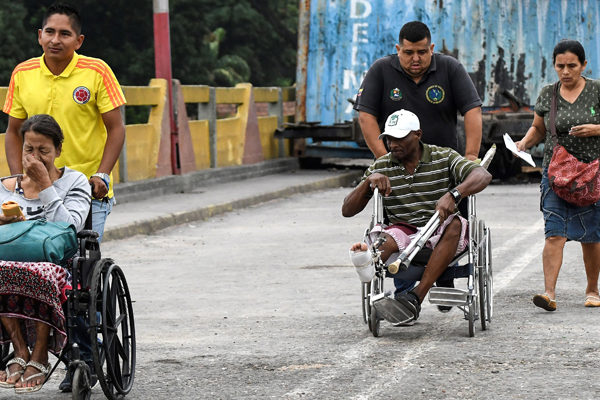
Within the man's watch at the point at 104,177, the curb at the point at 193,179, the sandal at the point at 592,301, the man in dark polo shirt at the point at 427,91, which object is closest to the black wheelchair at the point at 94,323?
the man's watch at the point at 104,177

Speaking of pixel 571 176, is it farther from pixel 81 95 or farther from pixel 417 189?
pixel 81 95

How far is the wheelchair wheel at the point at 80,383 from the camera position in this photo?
5.64 metres

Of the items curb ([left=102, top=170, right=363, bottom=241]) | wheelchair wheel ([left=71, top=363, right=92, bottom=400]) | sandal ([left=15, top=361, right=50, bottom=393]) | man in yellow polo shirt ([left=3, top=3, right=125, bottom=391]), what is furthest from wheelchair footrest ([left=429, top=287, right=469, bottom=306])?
curb ([left=102, top=170, right=363, bottom=241])

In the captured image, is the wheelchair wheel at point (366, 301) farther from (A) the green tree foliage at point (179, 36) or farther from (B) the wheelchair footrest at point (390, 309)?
(A) the green tree foliage at point (179, 36)

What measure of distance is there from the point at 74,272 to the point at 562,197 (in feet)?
13.3

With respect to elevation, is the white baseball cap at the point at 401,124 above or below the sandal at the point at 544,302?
above

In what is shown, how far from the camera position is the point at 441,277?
8.03 meters

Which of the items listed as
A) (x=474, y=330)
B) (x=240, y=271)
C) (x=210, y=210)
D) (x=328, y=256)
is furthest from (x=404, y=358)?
(x=210, y=210)

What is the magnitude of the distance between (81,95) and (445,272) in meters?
2.43

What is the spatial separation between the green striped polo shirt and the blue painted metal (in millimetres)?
13468

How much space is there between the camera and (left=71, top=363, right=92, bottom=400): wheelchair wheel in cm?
564

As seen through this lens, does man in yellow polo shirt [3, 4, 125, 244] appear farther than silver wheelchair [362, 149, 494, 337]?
No

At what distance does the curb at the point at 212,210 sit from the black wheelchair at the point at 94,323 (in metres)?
7.65

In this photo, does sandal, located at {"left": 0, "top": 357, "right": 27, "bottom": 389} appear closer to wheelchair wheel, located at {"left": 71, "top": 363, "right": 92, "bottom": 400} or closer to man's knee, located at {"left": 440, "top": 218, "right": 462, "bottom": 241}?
wheelchair wheel, located at {"left": 71, "top": 363, "right": 92, "bottom": 400}
